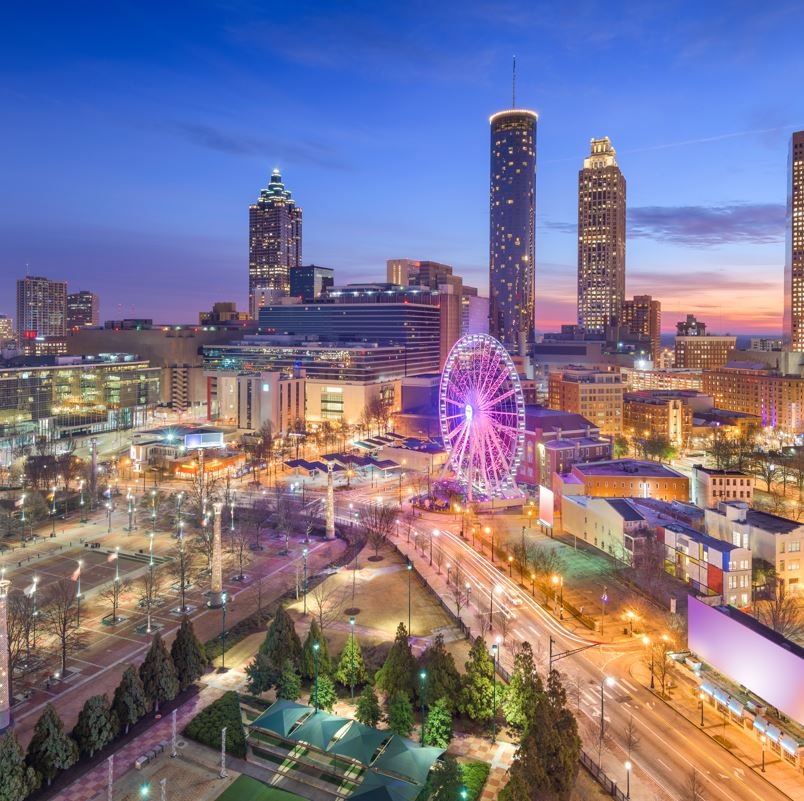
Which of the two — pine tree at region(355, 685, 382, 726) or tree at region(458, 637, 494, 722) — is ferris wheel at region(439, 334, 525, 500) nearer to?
tree at region(458, 637, 494, 722)

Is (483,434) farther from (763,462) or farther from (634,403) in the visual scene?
(634,403)

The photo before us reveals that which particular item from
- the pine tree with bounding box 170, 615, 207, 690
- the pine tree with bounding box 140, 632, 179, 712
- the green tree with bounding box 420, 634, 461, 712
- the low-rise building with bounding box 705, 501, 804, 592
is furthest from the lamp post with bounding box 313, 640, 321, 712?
the low-rise building with bounding box 705, 501, 804, 592

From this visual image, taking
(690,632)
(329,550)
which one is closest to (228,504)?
(329,550)

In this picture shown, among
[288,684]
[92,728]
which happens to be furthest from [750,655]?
[92,728]

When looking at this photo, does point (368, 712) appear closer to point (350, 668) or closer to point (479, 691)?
point (350, 668)

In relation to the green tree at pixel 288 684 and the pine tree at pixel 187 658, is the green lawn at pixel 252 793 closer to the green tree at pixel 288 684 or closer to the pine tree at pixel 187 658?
the green tree at pixel 288 684

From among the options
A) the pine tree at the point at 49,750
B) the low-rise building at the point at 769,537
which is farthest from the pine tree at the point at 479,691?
the low-rise building at the point at 769,537

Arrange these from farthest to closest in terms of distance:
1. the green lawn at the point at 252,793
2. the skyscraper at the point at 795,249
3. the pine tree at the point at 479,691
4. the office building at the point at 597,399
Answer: the skyscraper at the point at 795,249, the office building at the point at 597,399, the pine tree at the point at 479,691, the green lawn at the point at 252,793
